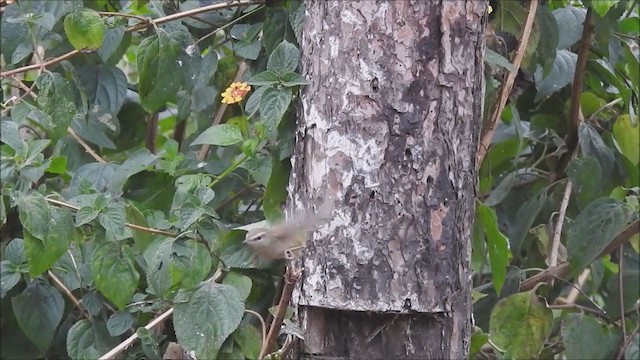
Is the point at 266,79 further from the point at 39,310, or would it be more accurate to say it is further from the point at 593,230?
the point at 593,230

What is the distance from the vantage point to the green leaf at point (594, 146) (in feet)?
5.46

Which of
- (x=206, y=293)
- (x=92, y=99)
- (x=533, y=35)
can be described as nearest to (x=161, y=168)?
(x=92, y=99)

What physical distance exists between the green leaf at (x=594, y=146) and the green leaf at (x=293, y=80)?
2.47 feet

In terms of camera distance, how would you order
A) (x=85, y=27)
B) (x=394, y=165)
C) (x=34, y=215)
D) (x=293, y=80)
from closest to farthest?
(x=394, y=165), (x=293, y=80), (x=34, y=215), (x=85, y=27)

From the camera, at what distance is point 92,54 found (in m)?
1.56

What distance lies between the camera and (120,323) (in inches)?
Answer: 53.3

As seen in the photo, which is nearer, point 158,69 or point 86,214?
point 86,214

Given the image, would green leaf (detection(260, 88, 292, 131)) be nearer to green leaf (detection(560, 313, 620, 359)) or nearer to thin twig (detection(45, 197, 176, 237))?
thin twig (detection(45, 197, 176, 237))

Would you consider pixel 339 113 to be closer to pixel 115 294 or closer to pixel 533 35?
pixel 115 294

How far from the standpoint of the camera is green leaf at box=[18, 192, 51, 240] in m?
1.23

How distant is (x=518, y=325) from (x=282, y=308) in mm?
640

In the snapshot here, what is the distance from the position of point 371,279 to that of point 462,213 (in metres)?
0.14

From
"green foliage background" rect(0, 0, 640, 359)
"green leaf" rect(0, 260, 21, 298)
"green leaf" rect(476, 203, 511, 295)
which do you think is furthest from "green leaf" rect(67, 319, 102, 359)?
"green leaf" rect(476, 203, 511, 295)

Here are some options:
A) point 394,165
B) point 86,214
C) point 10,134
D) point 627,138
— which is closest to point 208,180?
point 86,214
